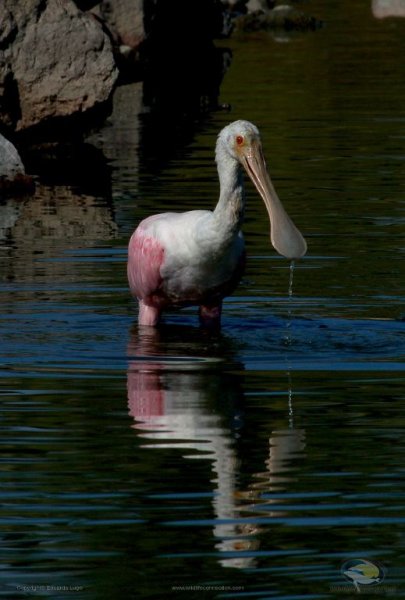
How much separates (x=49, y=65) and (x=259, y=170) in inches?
402

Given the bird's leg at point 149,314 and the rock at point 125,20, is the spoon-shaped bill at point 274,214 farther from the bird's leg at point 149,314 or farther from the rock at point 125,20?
the rock at point 125,20

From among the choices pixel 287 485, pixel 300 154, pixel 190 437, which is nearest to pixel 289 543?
pixel 287 485

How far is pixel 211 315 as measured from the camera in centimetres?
1041

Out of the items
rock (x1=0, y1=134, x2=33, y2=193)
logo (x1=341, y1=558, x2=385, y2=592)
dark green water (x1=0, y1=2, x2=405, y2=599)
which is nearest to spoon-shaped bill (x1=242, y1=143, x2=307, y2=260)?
dark green water (x1=0, y1=2, x2=405, y2=599)

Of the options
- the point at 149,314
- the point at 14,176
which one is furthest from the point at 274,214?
the point at 14,176

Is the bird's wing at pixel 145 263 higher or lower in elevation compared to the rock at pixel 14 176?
higher

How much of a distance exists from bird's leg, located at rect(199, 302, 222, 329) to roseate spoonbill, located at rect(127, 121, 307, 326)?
0.05m

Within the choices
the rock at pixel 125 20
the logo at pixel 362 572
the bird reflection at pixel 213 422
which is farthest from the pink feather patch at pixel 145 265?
the rock at pixel 125 20

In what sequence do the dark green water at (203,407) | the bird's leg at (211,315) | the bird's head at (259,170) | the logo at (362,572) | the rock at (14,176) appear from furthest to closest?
the rock at (14,176) → the bird's leg at (211,315) → the bird's head at (259,170) → the dark green water at (203,407) → the logo at (362,572)

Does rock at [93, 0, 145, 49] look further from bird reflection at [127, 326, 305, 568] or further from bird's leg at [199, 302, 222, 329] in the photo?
bird's leg at [199, 302, 222, 329]

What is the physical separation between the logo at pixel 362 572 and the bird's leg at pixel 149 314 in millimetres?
4635

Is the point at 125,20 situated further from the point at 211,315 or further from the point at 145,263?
the point at 145,263

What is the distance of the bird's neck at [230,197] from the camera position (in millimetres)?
9727

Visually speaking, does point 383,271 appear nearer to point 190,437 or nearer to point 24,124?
point 190,437
